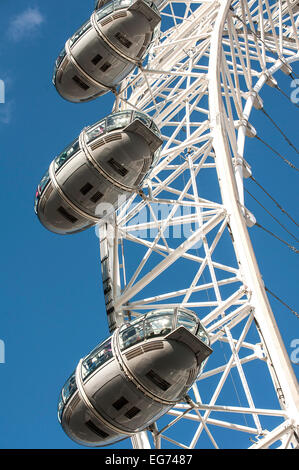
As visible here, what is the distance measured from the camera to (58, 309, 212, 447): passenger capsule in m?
12.2

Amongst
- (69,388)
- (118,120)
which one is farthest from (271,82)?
(69,388)

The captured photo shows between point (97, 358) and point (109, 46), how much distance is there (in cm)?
858

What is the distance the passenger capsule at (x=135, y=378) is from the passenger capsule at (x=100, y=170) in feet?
12.4

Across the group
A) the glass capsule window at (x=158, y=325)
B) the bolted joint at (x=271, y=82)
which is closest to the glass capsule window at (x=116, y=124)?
the glass capsule window at (x=158, y=325)

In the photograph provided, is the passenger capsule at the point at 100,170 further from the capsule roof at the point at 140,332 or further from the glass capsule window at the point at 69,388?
the glass capsule window at the point at 69,388

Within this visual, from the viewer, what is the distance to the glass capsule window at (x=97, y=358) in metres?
12.8

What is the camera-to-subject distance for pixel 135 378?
1232cm

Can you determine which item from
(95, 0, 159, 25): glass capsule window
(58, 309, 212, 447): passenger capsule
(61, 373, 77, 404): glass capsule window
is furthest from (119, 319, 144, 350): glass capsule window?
(95, 0, 159, 25): glass capsule window

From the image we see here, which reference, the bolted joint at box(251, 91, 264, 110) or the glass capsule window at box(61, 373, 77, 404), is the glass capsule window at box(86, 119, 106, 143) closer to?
the glass capsule window at box(61, 373, 77, 404)

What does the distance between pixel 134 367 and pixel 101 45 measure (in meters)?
9.15

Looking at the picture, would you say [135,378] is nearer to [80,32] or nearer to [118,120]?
[118,120]

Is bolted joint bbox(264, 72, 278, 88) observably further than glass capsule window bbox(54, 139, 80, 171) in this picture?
Yes
